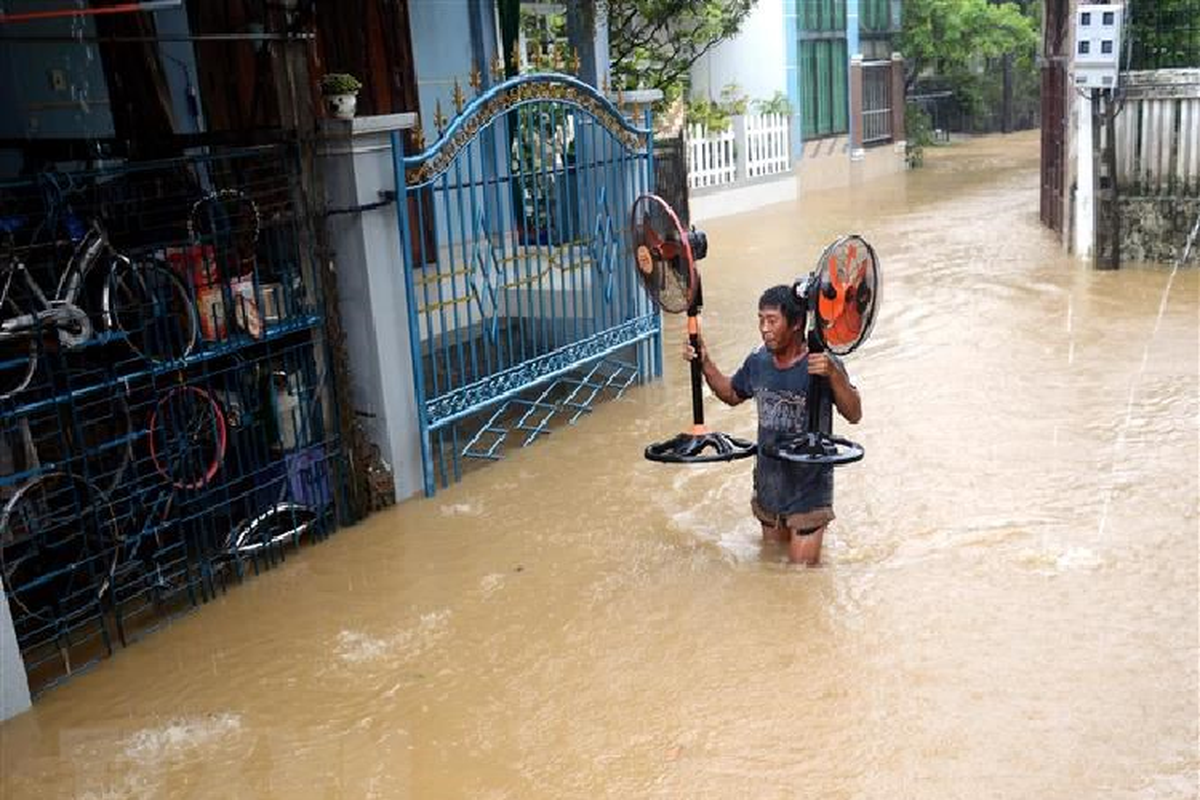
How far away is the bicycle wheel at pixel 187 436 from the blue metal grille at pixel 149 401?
0.04 feet

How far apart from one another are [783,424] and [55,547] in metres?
3.36

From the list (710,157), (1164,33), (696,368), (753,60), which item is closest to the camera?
(696,368)

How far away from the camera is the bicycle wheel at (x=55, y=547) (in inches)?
198

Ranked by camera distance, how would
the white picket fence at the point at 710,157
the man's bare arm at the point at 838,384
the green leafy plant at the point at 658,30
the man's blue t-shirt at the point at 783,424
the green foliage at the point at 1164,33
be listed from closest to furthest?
the man's bare arm at the point at 838,384
the man's blue t-shirt at the point at 783,424
the green foliage at the point at 1164,33
the green leafy plant at the point at 658,30
the white picket fence at the point at 710,157

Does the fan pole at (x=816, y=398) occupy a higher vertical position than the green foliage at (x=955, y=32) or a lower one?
lower

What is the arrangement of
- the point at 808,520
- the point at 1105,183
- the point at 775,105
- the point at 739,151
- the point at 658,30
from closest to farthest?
the point at 808,520
the point at 1105,183
the point at 658,30
the point at 739,151
the point at 775,105

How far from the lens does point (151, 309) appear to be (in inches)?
220

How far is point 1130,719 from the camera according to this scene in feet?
13.9

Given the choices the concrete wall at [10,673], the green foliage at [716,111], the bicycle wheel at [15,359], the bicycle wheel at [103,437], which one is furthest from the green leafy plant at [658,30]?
the concrete wall at [10,673]

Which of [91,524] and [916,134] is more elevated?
[916,134]

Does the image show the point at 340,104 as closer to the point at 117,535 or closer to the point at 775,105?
the point at 117,535

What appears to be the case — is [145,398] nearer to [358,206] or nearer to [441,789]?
[358,206]

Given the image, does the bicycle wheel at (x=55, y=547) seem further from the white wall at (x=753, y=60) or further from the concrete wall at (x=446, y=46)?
the white wall at (x=753, y=60)

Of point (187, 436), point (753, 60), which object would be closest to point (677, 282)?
point (187, 436)
